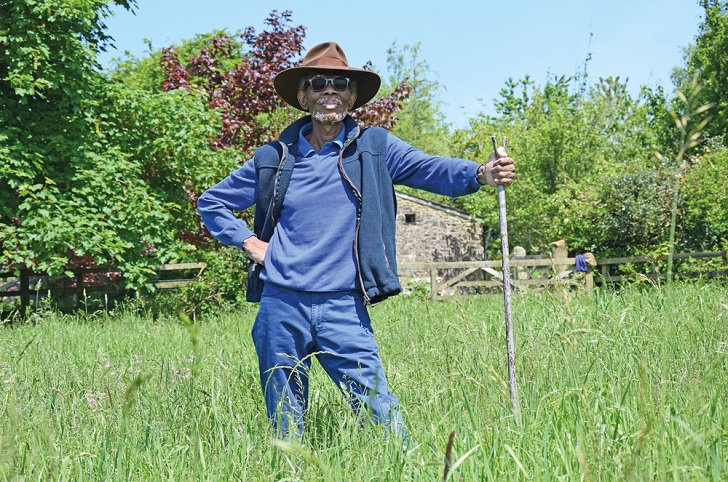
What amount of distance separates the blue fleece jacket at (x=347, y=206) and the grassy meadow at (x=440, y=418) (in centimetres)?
54

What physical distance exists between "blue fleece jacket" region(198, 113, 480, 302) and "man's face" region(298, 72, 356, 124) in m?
0.10

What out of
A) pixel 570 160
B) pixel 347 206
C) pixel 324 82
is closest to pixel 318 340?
pixel 347 206

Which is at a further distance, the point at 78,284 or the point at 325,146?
the point at 78,284

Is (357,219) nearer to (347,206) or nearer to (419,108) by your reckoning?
(347,206)

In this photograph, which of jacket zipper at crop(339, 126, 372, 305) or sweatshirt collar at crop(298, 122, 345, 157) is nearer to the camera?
jacket zipper at crop(339, 126, 372, 305)

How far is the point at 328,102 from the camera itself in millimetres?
3480

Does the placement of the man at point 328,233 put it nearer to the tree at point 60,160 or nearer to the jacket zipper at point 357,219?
the jacket zipper at point 357,219

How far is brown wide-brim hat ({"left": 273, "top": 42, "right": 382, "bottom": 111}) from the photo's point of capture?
11.6 feet

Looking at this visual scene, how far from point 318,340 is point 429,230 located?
27770mm

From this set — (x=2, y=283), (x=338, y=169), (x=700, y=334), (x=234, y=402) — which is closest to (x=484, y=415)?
(x=338, y=169)

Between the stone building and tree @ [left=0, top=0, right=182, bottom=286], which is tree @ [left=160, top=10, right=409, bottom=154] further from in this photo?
the stone building

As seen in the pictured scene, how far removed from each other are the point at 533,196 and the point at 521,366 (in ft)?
79.8

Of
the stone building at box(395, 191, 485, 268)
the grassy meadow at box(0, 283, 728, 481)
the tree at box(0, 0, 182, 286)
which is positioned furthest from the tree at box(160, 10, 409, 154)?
the stone building at box(395, 191, 485, 268)

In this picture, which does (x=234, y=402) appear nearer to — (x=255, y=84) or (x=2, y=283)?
(x=255, y=84)
